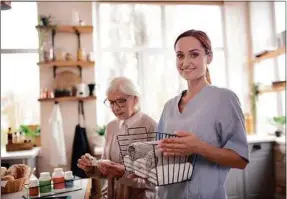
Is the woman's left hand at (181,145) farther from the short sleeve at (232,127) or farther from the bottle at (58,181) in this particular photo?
the bottle at (58,181)

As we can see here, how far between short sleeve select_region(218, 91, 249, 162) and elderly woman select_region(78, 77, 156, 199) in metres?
0.72

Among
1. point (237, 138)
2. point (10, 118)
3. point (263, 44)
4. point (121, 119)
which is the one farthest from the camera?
point (263, 44)

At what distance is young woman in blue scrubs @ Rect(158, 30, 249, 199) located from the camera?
873 mm

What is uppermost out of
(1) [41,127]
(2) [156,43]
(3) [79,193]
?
(2) [156,43]

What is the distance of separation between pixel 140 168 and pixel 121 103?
0.81m

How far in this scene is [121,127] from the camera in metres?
1.79

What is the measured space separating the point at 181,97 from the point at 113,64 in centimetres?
306

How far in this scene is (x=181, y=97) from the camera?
3.67ft

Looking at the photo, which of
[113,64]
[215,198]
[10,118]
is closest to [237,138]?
[215,198]

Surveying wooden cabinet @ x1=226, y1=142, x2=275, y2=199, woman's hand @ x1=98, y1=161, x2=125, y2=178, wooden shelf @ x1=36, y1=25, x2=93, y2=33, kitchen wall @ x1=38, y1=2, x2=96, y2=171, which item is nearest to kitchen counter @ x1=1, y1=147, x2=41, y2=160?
kitchen wall @ x1=38, y1=2, x2=96, y2=171

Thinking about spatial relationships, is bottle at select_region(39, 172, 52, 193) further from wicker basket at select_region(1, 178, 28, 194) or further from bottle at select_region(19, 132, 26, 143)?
bottle at select_region(19, 132, 26, 143)

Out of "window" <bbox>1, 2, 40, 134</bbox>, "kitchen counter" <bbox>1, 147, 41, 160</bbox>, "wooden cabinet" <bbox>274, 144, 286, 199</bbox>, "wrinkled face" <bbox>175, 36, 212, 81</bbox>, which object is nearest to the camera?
"wrinkled face" <bbox>175, 36, 212, 81</bbox>

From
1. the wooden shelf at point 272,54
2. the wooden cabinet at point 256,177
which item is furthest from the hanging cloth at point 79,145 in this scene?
the wooden shelf at point 272,54

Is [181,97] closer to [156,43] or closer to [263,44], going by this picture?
[156,43]
